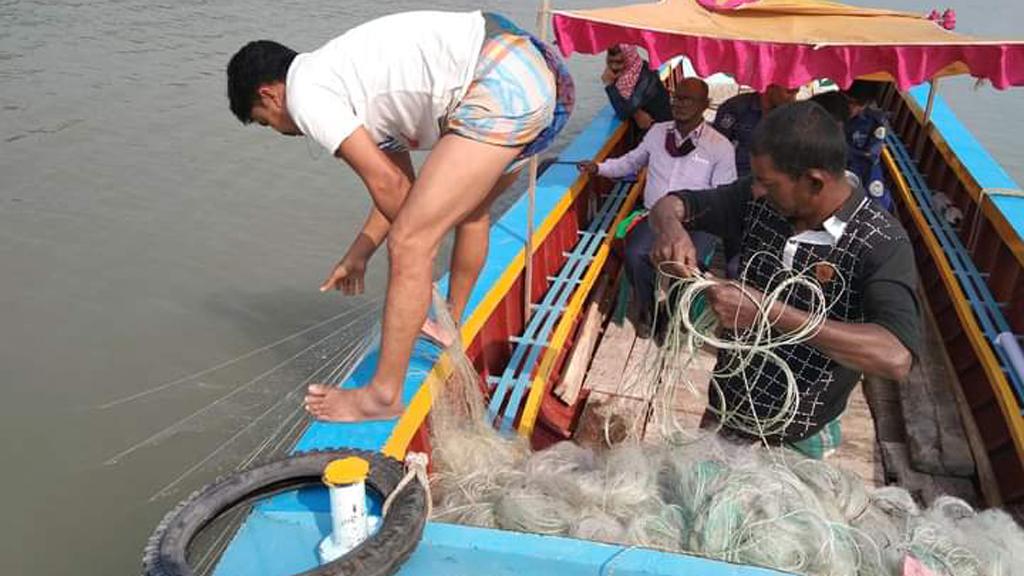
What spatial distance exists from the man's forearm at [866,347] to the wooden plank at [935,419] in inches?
47.4

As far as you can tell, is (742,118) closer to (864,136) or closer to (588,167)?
(864,136)

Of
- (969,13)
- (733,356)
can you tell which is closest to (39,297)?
(733,356)

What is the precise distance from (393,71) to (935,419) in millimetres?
2884

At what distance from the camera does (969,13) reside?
53.9ft

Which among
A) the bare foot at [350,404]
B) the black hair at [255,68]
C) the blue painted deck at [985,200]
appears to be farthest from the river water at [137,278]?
the blue painted deck at [985,200]

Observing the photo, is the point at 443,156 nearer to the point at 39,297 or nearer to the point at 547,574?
the point at 547,574

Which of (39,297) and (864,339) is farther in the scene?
(39,297)

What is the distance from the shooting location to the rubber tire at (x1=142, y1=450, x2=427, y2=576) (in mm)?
1790

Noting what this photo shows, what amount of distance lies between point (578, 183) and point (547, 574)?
132 inches

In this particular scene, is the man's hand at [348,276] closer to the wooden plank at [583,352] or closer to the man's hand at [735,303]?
the wooden plank at [583,352]

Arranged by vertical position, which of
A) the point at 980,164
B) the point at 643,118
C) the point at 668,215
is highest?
the point at 668,215

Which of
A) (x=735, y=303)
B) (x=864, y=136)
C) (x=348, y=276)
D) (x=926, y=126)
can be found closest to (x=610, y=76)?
(x=864, y=136)

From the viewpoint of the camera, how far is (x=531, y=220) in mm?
3666

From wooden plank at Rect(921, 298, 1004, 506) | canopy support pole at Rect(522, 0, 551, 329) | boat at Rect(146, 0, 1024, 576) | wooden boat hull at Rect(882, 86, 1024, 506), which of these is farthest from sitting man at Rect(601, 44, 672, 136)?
wooden plank at Rect(921, 298, 1004, 506)
